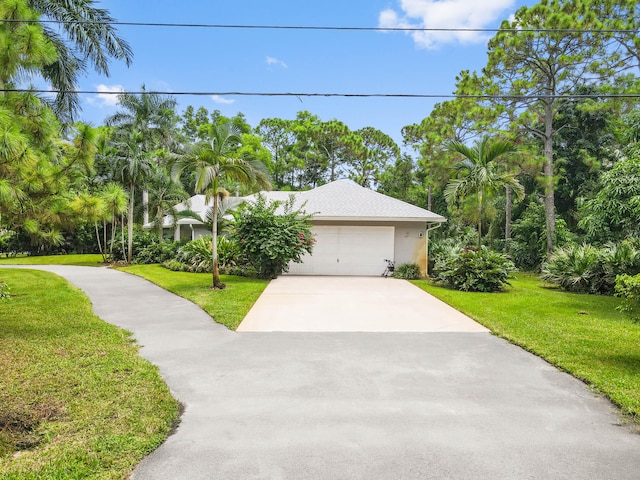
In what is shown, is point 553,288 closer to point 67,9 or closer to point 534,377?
point 534,377

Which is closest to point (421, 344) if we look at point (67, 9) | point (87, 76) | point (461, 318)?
point (461, 318)

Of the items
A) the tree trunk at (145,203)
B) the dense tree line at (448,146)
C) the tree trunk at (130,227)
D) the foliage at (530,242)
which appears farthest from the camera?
the tree trunk at (145,203)

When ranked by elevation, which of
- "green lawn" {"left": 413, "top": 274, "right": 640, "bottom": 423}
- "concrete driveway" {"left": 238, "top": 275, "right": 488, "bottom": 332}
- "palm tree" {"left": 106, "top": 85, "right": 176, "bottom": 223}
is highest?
"palm tree" {"left": 106, "top": 85, "right": 176, "bottom": 223}

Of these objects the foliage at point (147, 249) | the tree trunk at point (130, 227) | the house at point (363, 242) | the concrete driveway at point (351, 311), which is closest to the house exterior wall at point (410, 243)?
the house at point (363, 242)

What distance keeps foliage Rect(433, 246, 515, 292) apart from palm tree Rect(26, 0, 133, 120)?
11282 millimetres

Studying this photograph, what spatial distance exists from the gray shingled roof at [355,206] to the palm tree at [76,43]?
7.74 m

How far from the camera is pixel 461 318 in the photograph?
8547 millimetres

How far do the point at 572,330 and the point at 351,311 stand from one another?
14.0 ft

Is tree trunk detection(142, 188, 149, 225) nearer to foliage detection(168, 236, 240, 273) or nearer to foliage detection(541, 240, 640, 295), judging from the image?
foliage detection(168, 236, 240, 273)

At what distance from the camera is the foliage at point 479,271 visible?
40.0 ft

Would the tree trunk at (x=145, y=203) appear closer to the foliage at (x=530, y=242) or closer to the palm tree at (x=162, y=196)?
the palm tree at (x=162, y=196)

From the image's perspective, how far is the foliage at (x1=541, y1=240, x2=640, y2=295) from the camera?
11.6 m

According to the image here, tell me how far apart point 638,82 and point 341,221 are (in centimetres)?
1329

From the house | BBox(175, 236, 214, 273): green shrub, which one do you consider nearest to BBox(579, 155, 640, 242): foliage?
the house
